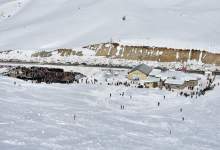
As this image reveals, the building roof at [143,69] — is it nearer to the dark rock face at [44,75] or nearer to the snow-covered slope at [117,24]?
the dark rock face at [44,75]

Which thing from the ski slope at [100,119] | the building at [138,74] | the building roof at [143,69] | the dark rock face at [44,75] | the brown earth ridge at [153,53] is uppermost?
the brown earth ridge at [153,53]

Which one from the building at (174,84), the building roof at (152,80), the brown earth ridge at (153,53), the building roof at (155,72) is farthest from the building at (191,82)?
the brown earth ridge at (153,53)

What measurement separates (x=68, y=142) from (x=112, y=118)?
11.8 m

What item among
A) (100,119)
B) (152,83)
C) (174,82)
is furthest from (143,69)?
(100,119)

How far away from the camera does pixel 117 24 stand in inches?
4008

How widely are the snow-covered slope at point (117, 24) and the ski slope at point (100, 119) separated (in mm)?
32673

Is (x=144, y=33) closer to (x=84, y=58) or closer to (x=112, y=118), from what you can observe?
(x=84, y=58)

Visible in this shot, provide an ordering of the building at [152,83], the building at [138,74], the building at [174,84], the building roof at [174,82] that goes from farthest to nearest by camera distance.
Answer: the building at [138,74], the building at [152,83], the building roof at [174,82], the building at [174,84]

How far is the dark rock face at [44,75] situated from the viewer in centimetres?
6800

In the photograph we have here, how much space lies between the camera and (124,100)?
181 ft

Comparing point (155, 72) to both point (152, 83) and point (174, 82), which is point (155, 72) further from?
point (174, 82)

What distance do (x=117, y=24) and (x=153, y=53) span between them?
17909mm

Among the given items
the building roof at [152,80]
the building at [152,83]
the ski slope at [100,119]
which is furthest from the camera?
the building roof at [152,80]

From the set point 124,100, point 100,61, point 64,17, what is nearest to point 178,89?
point 124,100
